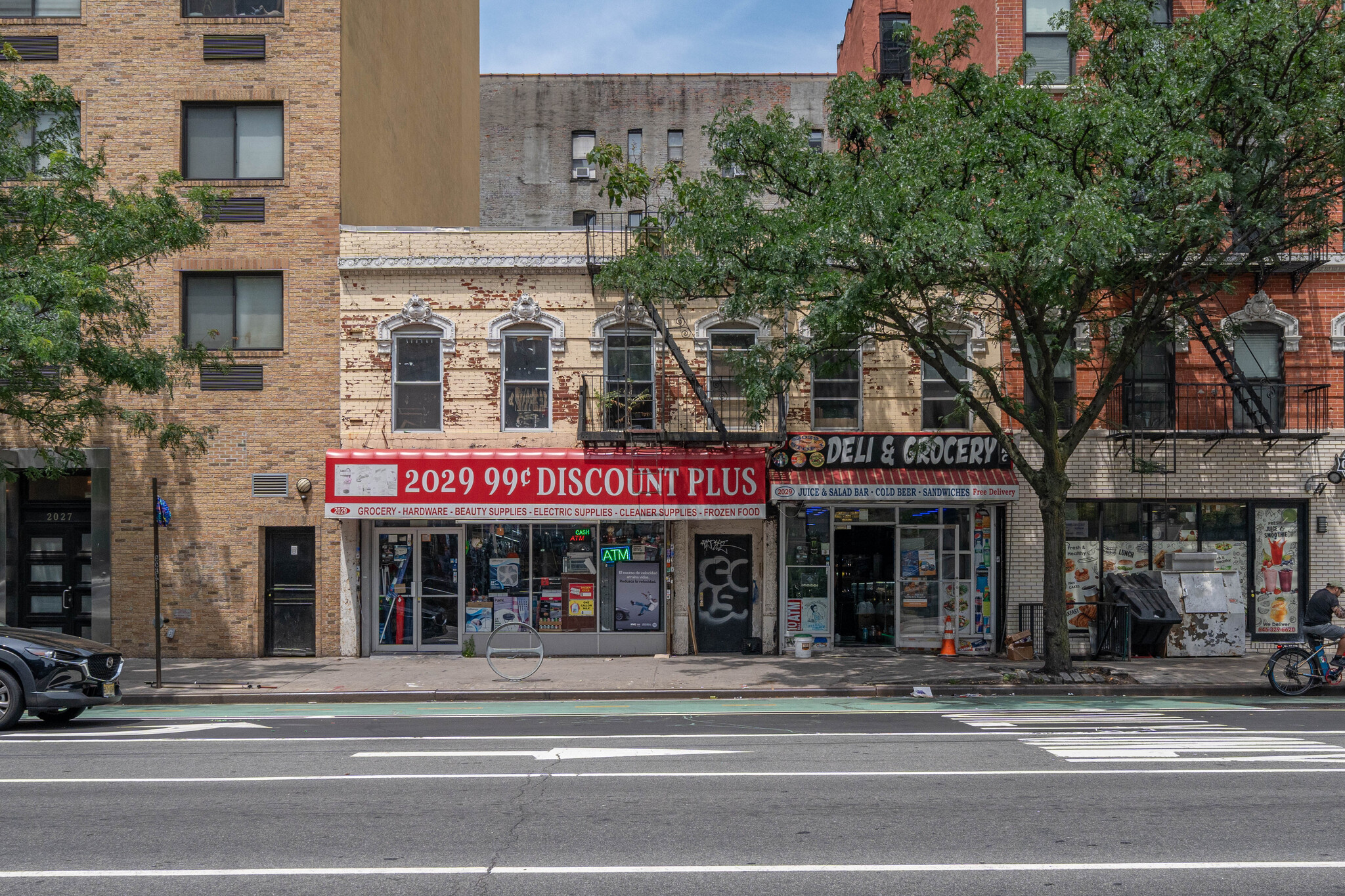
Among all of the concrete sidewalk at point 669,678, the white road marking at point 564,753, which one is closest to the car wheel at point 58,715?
the concrete sidewalk at point 669,678

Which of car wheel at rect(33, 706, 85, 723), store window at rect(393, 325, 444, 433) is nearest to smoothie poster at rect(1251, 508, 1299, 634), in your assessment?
store window at rect(393, 325, 444, 433)

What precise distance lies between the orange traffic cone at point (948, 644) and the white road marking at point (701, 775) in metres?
8.68

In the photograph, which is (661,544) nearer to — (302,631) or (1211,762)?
(302,631)

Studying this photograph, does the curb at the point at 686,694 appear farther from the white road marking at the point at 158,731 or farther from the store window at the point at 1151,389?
the store window at the point at 1151,389

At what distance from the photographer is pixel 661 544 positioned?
18031 mm

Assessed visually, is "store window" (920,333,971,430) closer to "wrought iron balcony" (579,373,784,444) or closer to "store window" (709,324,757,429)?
"wrought iron balcony" (579,373,784,444)

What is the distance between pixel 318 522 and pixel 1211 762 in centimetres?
1407

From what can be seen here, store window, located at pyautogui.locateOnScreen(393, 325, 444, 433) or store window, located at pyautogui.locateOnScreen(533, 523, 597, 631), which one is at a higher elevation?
store window, located at pyautogui.locateOnScreen(393, 325, 444, 433)

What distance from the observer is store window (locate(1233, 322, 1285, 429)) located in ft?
58.6

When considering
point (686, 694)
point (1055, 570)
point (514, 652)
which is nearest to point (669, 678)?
point (686, 694)

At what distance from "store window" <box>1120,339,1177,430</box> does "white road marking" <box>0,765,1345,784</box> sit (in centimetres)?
982

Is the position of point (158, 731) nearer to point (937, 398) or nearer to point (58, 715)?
point (58, 715)

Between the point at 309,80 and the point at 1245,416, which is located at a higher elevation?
the point at 309,80

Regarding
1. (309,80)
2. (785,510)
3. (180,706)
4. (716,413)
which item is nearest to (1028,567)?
(785,510)
